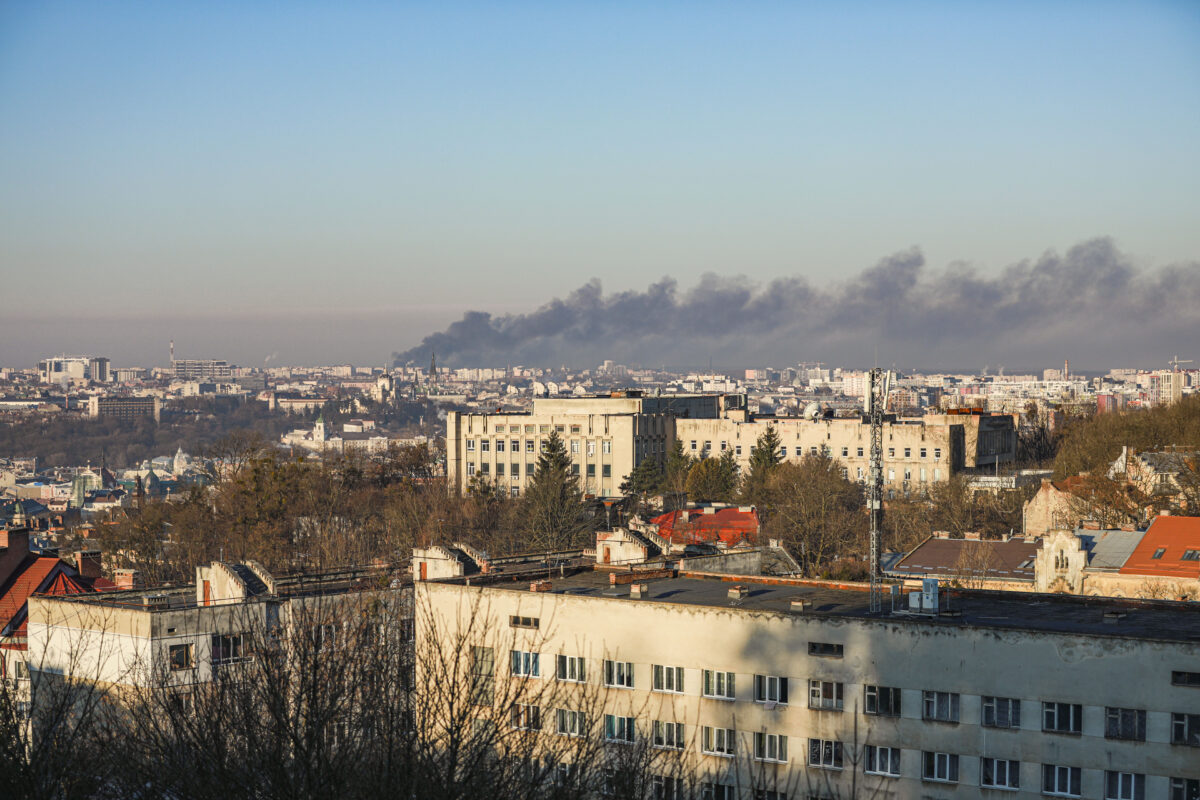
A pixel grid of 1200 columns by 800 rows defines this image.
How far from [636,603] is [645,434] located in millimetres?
71055

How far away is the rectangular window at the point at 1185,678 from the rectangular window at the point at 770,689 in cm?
512

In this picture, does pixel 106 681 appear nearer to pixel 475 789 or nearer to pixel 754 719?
pixel 754 719

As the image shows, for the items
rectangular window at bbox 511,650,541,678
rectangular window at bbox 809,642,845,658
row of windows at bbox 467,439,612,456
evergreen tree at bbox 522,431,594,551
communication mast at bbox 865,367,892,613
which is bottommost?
evergreen tree at bbox 522,431,594,551

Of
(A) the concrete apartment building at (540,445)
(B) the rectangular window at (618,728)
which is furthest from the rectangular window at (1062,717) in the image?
(A) the concrete apartment building at (540,445)

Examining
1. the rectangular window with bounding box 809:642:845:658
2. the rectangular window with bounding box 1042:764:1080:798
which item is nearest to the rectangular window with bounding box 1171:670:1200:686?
the rectangular window with bounding box 1042:764:1080:798

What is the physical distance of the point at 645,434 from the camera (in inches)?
3698

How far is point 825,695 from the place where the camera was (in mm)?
21422

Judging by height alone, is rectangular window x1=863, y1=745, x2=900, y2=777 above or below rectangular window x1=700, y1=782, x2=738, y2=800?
above

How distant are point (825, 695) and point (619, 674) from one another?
3.19 metres

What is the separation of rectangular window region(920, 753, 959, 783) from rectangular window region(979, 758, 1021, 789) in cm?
35

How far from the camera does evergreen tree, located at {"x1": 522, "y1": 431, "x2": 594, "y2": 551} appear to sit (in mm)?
62188

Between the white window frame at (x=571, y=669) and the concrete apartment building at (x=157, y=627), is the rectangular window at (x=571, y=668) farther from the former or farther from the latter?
the concrete apartment building at (x=157, y=627)

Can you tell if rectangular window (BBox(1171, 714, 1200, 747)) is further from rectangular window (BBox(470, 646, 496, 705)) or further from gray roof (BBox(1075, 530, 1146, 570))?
gray roof (BBox(1075, 530, 1146, 570))

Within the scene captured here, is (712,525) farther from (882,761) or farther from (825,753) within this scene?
(882,761)
